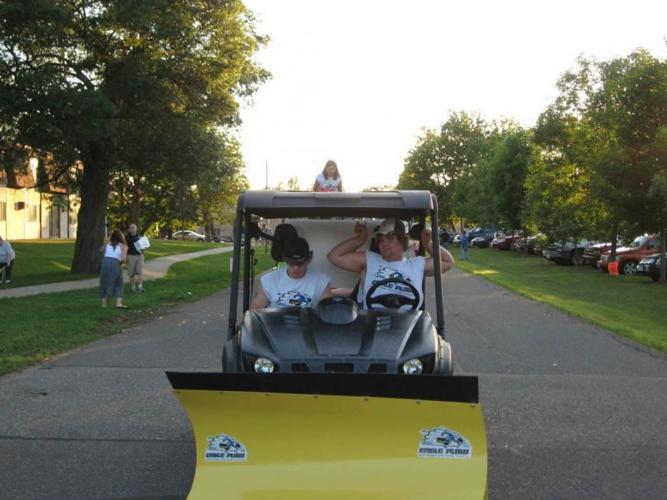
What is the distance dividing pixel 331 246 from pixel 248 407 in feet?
8.82

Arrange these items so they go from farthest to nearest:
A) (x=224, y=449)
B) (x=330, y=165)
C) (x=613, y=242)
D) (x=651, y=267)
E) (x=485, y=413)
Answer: (x=613, y=242)
(x=651, y=267)
(x=330, y=165)
(x=485, y=413)
(x=224, y=449)

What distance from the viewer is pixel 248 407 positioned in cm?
407

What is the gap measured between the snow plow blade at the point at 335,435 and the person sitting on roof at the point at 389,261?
1608mm

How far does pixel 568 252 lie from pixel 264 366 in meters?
34.7

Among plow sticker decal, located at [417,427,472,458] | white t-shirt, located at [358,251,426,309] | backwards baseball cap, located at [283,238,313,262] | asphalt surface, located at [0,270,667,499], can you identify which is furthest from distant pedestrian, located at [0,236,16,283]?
plow sticker decal, located at [417,427,472,458]

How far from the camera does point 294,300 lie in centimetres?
562

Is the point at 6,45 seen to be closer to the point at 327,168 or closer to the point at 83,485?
the point at 327,168

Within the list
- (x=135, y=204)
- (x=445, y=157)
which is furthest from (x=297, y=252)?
(x=445, y=157)

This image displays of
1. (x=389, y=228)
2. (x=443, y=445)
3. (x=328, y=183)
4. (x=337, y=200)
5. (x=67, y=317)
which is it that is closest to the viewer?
(x=443, y=445)

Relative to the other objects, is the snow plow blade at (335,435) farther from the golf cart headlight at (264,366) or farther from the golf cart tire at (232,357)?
the golf cart tire at (232,357)

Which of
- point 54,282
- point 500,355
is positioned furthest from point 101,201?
point 500,355

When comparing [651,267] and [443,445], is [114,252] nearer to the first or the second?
[443,445]

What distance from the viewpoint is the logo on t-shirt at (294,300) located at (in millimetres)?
5602

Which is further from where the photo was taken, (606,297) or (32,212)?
(32,212)
